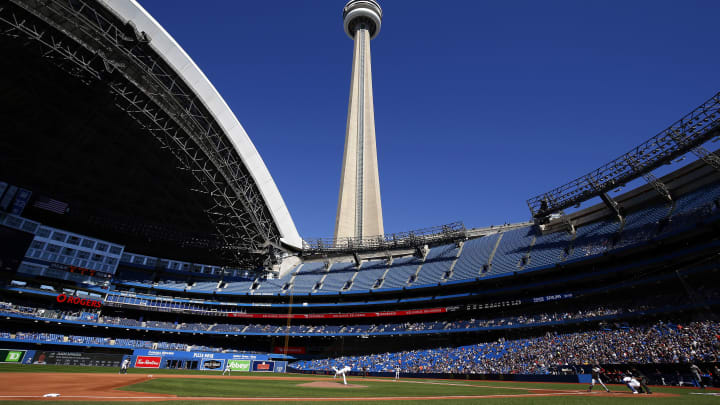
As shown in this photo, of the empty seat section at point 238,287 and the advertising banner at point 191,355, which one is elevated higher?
the empty seat section at point 238,287

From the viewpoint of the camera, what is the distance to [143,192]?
176 feet

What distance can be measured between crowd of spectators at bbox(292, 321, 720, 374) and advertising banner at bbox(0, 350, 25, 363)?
1229 inches

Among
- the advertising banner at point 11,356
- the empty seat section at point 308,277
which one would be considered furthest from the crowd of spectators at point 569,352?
the advertising banner at point 11,356

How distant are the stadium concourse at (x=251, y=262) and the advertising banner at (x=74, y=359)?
0.44 ft

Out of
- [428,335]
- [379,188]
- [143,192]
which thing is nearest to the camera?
[428,335]

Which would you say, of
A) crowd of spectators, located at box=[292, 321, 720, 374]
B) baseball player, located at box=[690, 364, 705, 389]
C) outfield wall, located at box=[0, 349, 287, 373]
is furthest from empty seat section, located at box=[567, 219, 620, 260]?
outfield wall, located at box=[0, 349, 287, 373]

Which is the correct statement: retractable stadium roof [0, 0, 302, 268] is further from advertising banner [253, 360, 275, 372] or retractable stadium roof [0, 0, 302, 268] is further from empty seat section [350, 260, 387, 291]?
advertising banner [253, 360, 275, 372]

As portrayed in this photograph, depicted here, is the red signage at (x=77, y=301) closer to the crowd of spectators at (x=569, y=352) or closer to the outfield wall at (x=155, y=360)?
the outfield wall at (x=155, y=360)

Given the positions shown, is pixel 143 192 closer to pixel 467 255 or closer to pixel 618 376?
pixel 467 255

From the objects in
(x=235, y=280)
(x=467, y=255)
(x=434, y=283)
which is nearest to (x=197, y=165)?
(x=235, y=280)

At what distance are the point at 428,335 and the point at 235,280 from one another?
35074 millimetres

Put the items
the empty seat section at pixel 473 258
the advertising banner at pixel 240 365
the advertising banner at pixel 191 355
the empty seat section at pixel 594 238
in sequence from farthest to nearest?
the empty seat section at pixel 473 258
the advertising banner at pixel 240 365
the advertising banner at pixel 191 355
the empty seat section at pixel 594 238

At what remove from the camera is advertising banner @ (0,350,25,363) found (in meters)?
36.0

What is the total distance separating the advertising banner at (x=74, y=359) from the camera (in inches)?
1500
